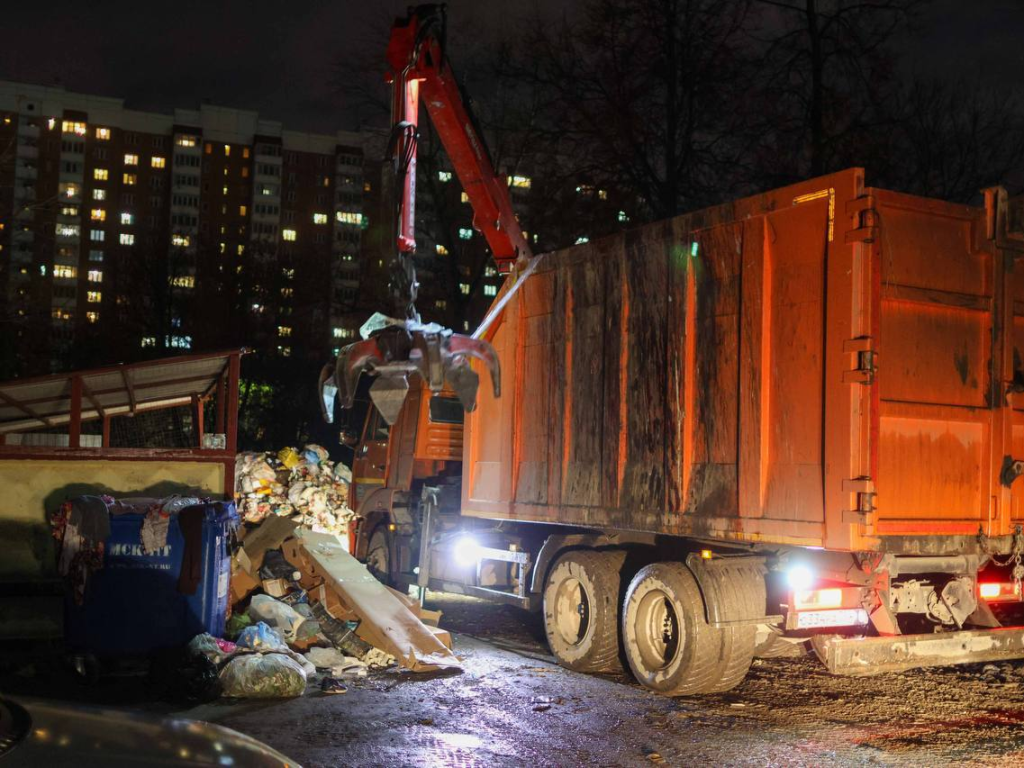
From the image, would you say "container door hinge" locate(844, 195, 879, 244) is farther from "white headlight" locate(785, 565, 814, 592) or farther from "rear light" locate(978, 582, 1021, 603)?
"rear light" locate(978, 582, 1021, 603)

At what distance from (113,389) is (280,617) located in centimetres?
431

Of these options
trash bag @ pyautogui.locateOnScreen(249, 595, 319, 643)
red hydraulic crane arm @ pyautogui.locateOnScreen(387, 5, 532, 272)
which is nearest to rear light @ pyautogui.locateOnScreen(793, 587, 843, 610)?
red hydraulic crane arm @ pyautogui.locateOnScreen(387, 5, 532, 272)

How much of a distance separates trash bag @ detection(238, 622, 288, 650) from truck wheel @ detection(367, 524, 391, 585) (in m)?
4.42

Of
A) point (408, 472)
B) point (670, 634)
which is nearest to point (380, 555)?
point (408, 472)

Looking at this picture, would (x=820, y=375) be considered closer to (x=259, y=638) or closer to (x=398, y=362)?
(x=398, y=362)

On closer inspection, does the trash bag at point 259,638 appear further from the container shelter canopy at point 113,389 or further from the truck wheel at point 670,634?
the container shelter canopy at point 113,389

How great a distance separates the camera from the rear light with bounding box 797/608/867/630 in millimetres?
6410

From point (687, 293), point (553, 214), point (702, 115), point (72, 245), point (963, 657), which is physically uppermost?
point (72, 245)

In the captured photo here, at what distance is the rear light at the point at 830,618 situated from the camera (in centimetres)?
641

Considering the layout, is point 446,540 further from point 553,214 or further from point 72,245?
point 72,245

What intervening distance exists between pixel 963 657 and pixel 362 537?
8.04 m

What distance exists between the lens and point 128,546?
24.6 ft

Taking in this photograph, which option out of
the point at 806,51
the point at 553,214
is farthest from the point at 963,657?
the point at 553,214

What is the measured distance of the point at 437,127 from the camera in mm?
10328
